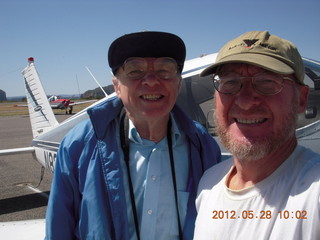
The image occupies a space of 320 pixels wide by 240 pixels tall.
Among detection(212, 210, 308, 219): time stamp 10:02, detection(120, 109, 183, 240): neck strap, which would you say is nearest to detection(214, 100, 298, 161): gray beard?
detection(212, 210, 308, 219): time stamp 10:02

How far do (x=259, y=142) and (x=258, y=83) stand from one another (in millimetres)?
231

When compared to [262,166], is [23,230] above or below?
below

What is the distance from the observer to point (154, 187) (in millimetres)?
1475

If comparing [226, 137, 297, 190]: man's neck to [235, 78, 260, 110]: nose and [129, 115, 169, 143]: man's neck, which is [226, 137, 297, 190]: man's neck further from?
[129, 115, 169, 143]: man's neck

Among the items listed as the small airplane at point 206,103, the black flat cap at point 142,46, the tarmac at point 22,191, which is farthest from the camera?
the tarmac at point 22,191

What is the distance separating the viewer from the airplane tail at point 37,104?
6.12 m

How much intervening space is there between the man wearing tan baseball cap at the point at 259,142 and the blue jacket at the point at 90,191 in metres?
0.39

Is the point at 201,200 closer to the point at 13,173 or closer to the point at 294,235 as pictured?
the point at 294,235

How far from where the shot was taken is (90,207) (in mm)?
1385

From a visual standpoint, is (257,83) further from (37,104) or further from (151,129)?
(37,104)

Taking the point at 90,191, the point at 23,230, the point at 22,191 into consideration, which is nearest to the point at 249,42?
the point at 90,191

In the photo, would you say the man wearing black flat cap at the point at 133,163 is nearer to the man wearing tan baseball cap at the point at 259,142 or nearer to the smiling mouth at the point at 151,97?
the smiling mouth at the point at 151,97

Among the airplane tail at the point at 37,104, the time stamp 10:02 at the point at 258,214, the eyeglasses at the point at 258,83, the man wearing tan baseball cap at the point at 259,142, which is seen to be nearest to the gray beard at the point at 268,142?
the man wearing tan baseball cap at the point at 259,142

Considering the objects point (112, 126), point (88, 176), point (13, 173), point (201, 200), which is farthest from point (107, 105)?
point (13, 173)
